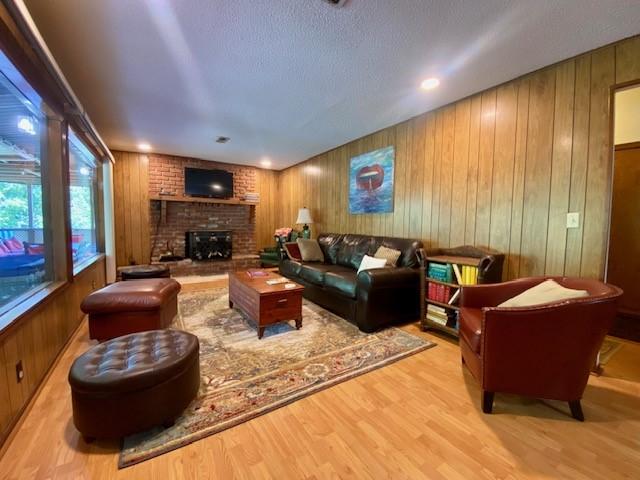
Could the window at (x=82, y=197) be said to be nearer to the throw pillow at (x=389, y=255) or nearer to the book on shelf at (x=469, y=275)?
the throw pillow at (x=389, y=255)

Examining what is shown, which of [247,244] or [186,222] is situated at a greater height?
[186,222]

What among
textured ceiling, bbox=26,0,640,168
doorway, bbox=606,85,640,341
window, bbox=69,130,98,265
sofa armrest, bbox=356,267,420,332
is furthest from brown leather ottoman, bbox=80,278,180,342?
doorway, bbox=606,85,640,341

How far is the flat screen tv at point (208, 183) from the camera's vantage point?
5.80 m

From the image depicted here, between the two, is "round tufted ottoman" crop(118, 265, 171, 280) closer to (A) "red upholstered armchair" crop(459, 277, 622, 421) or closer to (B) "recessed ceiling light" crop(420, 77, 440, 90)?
(A) "red upholstered armchair" crop(459, 277, 622, 421)

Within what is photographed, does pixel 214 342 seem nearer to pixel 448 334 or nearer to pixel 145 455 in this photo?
pixel 145 455

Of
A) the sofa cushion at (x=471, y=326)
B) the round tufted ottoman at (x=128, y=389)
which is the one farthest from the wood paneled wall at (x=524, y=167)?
the round tufted ottoman at (x=128, y=389)

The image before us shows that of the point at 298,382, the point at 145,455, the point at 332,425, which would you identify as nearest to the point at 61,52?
the point at 145,455

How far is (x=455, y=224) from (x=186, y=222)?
A: 5226mm

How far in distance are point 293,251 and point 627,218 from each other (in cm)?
425

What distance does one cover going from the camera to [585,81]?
215cm

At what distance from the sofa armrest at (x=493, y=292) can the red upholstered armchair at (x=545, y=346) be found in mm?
392

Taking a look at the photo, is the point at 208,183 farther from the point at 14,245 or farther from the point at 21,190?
the point at 14,245

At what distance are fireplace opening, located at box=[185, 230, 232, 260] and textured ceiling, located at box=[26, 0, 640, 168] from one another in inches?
113

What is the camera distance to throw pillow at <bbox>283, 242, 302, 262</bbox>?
4.40 m
